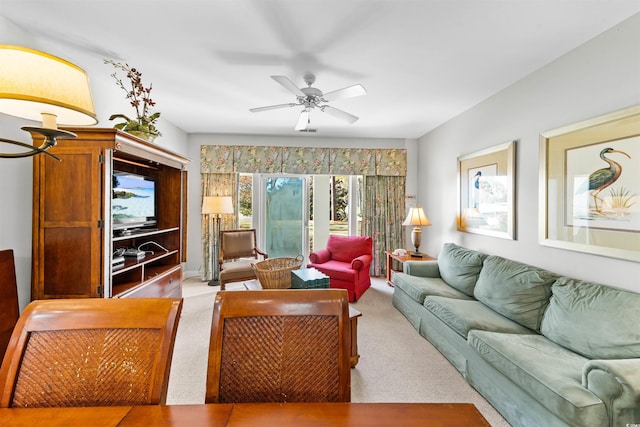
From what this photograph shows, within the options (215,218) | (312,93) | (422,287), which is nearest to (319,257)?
(422,287)

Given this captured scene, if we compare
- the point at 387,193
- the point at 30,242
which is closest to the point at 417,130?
the point at 387,193

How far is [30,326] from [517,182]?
11.6ft

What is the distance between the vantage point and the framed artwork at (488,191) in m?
2.86

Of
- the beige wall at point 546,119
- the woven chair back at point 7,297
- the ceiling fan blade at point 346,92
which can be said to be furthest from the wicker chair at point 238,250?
the beige wall at point 546,119

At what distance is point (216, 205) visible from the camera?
4.38 m

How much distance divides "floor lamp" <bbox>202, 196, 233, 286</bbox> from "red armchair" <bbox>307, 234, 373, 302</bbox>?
5.14 ft

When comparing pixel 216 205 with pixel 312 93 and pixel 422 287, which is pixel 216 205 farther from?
pixel 422 287

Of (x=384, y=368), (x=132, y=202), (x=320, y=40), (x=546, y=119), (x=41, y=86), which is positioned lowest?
(x=384, y=368)

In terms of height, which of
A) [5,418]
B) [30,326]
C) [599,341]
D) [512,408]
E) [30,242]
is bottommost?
[512,408]

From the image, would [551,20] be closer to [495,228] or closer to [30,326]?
[495,228]

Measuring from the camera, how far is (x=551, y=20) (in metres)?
1.85

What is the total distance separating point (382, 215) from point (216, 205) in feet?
9.33

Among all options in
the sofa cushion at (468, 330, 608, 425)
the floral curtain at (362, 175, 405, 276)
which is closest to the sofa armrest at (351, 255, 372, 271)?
the floral curtain at (362, 175, 405, 276)

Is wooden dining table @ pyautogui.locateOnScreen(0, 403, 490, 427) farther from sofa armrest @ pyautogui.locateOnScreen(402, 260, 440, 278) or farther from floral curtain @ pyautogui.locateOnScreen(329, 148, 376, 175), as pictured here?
floral curtain @ pyautogui.locateOnScreen(329, 148, 376, 175)
